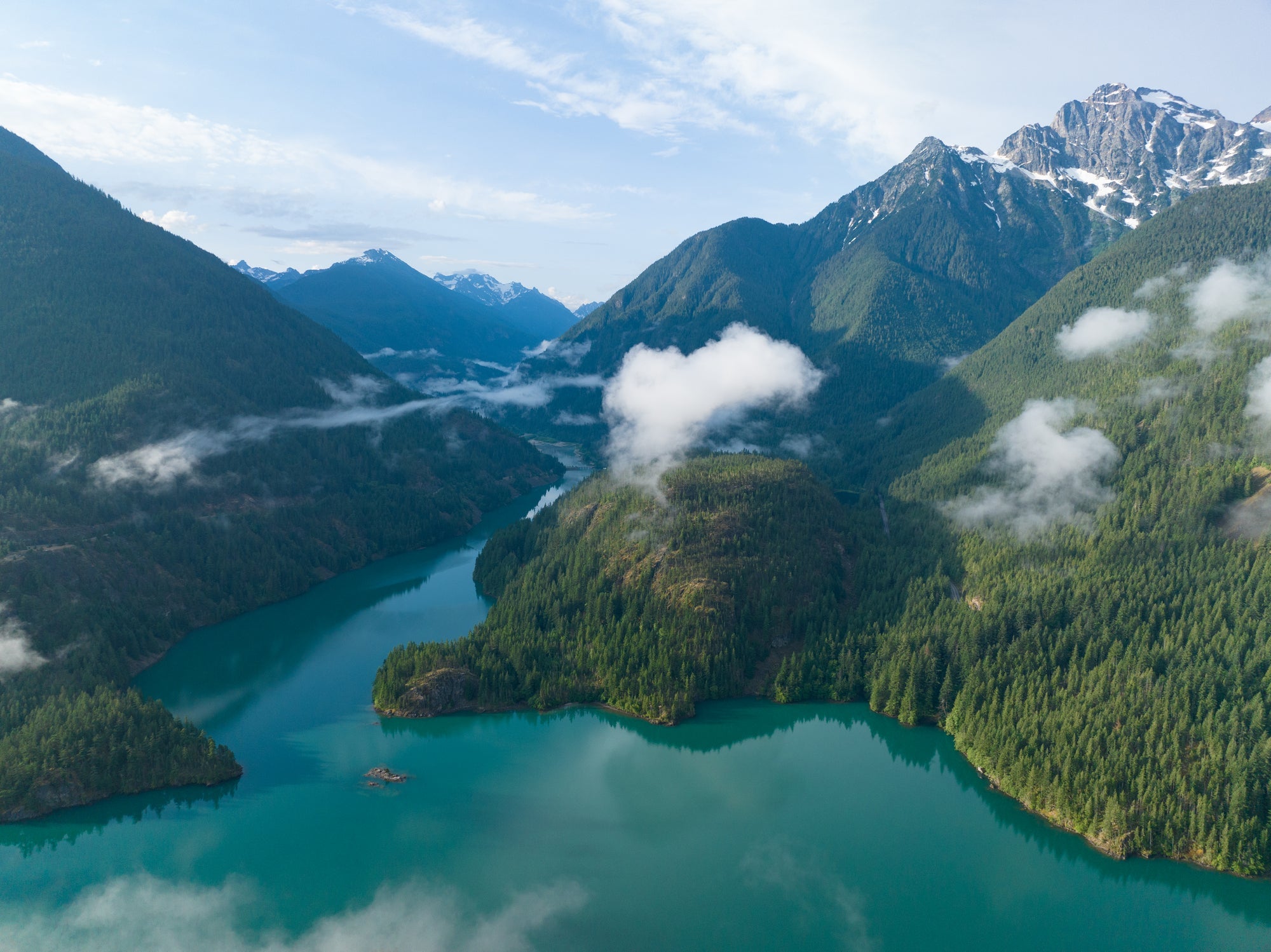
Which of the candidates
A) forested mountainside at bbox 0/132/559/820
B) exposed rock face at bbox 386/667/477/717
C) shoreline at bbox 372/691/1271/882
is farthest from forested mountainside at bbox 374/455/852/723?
forested mountainside at bbox 0/132/559/820

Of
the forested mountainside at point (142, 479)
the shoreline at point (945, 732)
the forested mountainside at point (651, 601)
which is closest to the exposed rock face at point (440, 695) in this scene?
the forested mountainside at point (651, 601)

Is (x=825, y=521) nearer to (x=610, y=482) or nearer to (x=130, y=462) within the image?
(x=610, y=482)

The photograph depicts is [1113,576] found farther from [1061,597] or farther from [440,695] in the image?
[440,695]

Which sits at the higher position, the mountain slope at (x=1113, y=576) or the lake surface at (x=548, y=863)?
the mountain slope at (x=1113, y=576)

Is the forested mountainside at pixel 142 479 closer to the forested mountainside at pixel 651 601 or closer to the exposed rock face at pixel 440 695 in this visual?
the exposed rock face at pixel 440 695

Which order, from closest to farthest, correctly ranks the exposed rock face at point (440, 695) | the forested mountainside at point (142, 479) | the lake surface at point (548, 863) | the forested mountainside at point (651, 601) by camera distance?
the lake surface at point (548, 863) < the forested mountainside at point (142, 479) < the exposed rock face at point (440, 695) < the forested mountainside at point (651, 601)

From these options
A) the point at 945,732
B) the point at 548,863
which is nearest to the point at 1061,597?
the point at 945,732

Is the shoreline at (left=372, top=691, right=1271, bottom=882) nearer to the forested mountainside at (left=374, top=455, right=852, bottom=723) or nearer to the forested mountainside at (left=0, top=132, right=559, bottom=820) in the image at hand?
the forested mountainside at (left=374, top=455, right=852, bottom=723)
